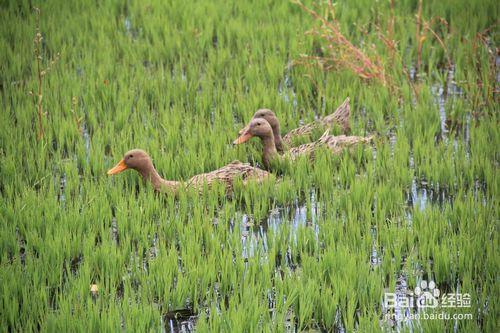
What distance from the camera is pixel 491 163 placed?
6.20m

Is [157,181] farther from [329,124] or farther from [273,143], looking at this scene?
[329,124]

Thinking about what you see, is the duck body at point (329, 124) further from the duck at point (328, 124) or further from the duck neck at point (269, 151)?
the duck neck at point (269, 151)

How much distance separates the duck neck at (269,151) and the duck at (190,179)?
0.30m

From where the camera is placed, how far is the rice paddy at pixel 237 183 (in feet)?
14.9

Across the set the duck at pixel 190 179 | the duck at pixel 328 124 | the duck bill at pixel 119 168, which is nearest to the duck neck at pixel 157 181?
the duck at pixel 190 179

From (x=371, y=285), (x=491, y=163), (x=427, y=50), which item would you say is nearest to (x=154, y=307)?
(x=371, y=285)

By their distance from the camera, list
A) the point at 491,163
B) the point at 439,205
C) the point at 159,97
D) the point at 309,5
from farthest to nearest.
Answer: the point at 309,5, the point at 159,97, the point at 491,163, the point at 439,205

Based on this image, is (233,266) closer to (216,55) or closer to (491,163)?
(491,163)

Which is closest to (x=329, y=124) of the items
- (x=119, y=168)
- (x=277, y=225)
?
→ (x=277, y=225)

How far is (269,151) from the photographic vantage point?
632cm

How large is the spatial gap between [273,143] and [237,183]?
592 millimetres

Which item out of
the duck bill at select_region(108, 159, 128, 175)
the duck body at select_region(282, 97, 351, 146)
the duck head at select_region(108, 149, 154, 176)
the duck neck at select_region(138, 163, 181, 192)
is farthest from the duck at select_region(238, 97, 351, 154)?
the duck bill at select_region(108, 159, 128, 175)

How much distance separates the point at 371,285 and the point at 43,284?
187 cm

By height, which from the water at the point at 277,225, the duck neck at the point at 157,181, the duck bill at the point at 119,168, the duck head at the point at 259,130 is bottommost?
the water at the point at 277,225
